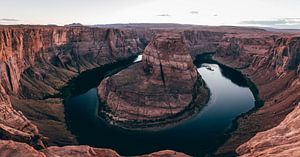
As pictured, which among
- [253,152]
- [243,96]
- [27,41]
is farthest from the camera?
[27,41]

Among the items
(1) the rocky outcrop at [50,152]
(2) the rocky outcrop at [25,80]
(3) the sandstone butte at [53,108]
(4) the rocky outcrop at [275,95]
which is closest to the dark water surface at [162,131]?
(3) the sandstone butte at [53,108]

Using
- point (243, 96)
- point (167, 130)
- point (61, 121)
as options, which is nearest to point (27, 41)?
point (61, 121)

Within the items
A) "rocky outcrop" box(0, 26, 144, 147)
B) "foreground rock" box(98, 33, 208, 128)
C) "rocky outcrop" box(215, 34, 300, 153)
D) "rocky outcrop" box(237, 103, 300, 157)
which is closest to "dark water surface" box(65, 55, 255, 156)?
"rocky outcrop" box(215, 34, 300, 153)

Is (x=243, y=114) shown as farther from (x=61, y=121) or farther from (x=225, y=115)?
(x=61, y=121)

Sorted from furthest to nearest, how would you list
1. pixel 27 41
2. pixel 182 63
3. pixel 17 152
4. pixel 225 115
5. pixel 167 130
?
pixel 27 41
pixel 182 63
pixel 225 115
pixel 167 130
pixel 17 152

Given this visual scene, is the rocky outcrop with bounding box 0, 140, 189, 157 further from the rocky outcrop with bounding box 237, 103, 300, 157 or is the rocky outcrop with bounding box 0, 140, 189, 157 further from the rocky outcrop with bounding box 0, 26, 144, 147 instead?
the rocky outcrop with bounding box 237, 103, 300, 157
